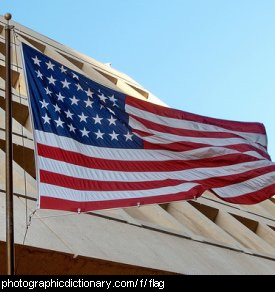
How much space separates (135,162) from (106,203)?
1062 mm

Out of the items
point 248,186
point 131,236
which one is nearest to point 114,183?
point 248,186

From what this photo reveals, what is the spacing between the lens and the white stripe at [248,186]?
33.3 feet

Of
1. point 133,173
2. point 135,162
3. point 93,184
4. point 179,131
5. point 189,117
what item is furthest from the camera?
point 189,117

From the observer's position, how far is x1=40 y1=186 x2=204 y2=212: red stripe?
798 cm

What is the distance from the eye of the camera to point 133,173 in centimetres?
919

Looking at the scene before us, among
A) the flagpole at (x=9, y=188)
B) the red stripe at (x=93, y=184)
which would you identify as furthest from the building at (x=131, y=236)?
the flagpole at (x=9, y=188)

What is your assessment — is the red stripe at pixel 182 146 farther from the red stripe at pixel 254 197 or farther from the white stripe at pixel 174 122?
the red stripe at pixel 254 197

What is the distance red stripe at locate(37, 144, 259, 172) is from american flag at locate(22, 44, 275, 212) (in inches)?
0.5

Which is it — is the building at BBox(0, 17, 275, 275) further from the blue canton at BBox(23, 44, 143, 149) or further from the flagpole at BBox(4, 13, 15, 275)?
the flagpole at BBox(4, 13, 15, 275)

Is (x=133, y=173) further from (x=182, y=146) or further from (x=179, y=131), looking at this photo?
(x=179, y=131)

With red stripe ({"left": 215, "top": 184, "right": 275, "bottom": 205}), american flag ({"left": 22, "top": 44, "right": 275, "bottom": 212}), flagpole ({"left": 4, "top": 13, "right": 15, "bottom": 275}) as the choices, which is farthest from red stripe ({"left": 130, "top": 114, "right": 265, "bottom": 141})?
flagpole ({"left": 4, "top": 13, "right": 15, "bottom": 275})
